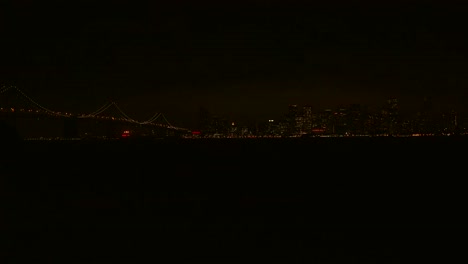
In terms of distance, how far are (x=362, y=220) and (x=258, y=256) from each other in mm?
3751

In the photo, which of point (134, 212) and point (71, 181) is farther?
point (71, 181)

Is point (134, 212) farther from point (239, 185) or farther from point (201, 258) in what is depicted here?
point (239, 185)

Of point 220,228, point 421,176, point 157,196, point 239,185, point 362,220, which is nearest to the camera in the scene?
point 220,228

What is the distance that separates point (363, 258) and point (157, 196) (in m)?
9.18

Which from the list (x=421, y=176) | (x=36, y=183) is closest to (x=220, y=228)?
(x=36, y=183)

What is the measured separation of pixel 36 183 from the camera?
20625mm

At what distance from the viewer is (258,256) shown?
26.9 feet

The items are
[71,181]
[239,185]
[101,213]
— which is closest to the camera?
[101,213]

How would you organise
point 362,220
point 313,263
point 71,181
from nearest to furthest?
point 313,263
point 362,220
point 71,181

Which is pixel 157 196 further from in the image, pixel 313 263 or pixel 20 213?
pixel 313 263

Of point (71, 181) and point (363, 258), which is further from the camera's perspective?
point (71, 181)

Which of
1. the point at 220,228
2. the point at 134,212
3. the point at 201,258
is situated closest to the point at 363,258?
the point at 201,258

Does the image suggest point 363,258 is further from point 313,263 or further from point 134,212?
point 134,212

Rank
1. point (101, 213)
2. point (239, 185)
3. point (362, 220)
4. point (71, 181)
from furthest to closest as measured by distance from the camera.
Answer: point (71, 181) → point (239, 185) → point (101, 213) → point (362, 220)
